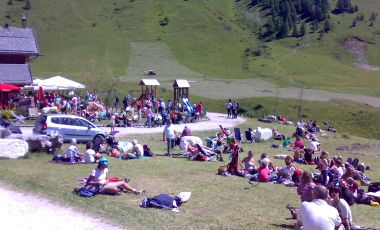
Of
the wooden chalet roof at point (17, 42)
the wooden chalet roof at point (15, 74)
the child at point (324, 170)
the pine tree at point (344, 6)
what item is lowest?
the child at point (324, 170)

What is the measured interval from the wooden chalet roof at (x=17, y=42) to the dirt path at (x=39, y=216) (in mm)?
34211

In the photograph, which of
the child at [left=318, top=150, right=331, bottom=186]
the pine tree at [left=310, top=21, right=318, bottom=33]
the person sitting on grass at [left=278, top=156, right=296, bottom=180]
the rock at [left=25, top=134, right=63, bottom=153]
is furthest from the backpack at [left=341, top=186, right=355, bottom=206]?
the pine tree at [left=310, top=21, right=318, bottom=33]

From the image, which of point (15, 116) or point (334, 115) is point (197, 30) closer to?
point (334, 115)

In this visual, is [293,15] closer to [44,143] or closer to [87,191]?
[44,143]

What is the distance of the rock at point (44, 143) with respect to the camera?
2418 cm

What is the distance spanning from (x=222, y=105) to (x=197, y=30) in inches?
2835

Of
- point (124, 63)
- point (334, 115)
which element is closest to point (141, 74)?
point (124, 63)

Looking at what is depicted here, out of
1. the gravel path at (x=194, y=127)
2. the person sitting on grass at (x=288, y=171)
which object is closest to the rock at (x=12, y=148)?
the gravel path at (x=194, y=127)

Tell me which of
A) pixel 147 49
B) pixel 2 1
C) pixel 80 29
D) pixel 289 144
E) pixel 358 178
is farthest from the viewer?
pixel 2 1

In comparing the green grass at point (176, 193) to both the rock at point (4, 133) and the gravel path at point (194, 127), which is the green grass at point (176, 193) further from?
the gravel path at point (194, 127)

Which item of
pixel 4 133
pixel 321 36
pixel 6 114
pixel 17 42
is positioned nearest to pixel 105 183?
pixel 4 133

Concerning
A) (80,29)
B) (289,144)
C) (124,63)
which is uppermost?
(80,29)

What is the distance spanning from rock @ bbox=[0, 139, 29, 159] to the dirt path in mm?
7210

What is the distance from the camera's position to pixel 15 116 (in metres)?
38.6
